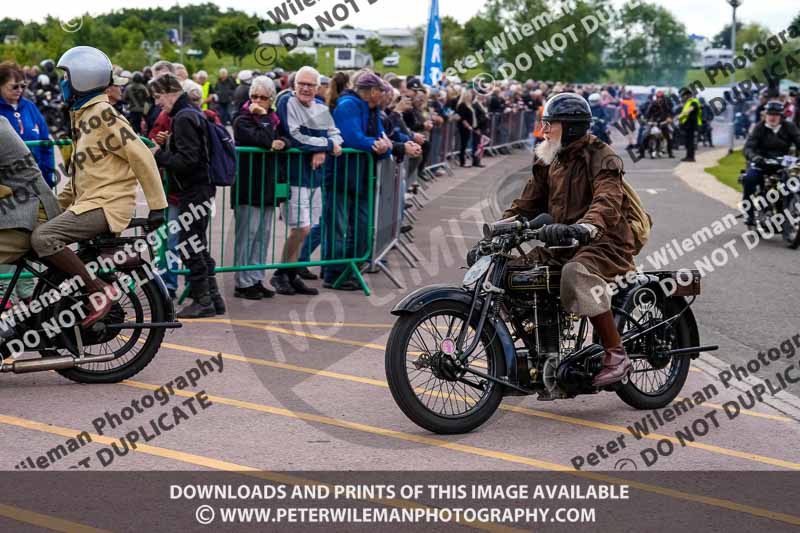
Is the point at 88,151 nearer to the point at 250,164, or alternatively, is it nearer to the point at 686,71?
the point at 250,164

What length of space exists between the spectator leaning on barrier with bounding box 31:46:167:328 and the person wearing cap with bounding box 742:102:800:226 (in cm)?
1068

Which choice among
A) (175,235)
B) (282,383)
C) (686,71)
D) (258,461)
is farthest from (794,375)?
(686,71)

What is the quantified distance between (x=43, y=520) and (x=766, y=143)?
13266 mm

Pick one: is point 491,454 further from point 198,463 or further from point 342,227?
point 342,227

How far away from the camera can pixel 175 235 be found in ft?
31.1

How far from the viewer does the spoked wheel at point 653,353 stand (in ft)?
22.0

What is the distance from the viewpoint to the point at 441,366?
19.9 feet

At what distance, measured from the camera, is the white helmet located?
279 inches

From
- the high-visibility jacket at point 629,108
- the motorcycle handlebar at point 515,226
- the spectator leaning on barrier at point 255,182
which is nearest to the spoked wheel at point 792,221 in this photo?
the spectator leaning on barrier at point 255,182

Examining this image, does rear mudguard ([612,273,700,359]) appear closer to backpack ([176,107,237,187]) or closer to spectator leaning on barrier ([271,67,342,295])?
backpack ([176,107,237,187])

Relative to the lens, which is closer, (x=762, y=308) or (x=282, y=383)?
(x=282, y=383)

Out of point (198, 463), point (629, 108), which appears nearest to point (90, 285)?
point (198, 463)

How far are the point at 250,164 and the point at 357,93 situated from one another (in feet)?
5.61

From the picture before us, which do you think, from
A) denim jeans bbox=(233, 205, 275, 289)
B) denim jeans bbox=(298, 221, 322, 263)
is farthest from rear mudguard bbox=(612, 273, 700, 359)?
→ denim jeans bbox=(298, 221, 322, 263)
